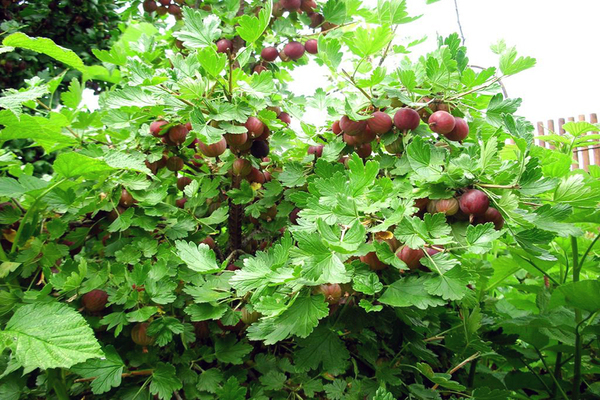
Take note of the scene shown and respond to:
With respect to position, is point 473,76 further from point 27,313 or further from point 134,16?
point 134,16

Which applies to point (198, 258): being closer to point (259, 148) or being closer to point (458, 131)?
point (259, 148)

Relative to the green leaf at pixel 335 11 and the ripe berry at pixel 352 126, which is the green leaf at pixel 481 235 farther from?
the green leaf at pixel 335 11

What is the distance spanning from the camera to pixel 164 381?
621mm

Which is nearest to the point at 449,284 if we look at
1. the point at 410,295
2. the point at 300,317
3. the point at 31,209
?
the point at 410,295

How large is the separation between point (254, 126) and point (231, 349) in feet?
1.20

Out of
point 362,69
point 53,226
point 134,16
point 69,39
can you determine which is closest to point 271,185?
point 362,69

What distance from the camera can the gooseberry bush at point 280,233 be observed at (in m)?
0.53

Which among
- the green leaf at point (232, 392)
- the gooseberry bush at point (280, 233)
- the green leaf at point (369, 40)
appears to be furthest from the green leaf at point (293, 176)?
the green leaf at point (232, 392)

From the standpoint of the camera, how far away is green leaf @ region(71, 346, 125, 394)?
59 cm

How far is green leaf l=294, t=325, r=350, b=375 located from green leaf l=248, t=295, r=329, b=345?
10cm

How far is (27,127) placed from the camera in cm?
60

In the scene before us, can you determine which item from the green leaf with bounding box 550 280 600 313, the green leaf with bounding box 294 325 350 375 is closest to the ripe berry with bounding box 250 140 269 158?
the green leaf with bounding box 294 325 350 375

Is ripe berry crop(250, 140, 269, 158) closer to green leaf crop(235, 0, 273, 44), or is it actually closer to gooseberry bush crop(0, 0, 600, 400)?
gooseberry bush crop(0, 0, 600, 400)

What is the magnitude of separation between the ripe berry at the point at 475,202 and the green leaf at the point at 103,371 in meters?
0.51
